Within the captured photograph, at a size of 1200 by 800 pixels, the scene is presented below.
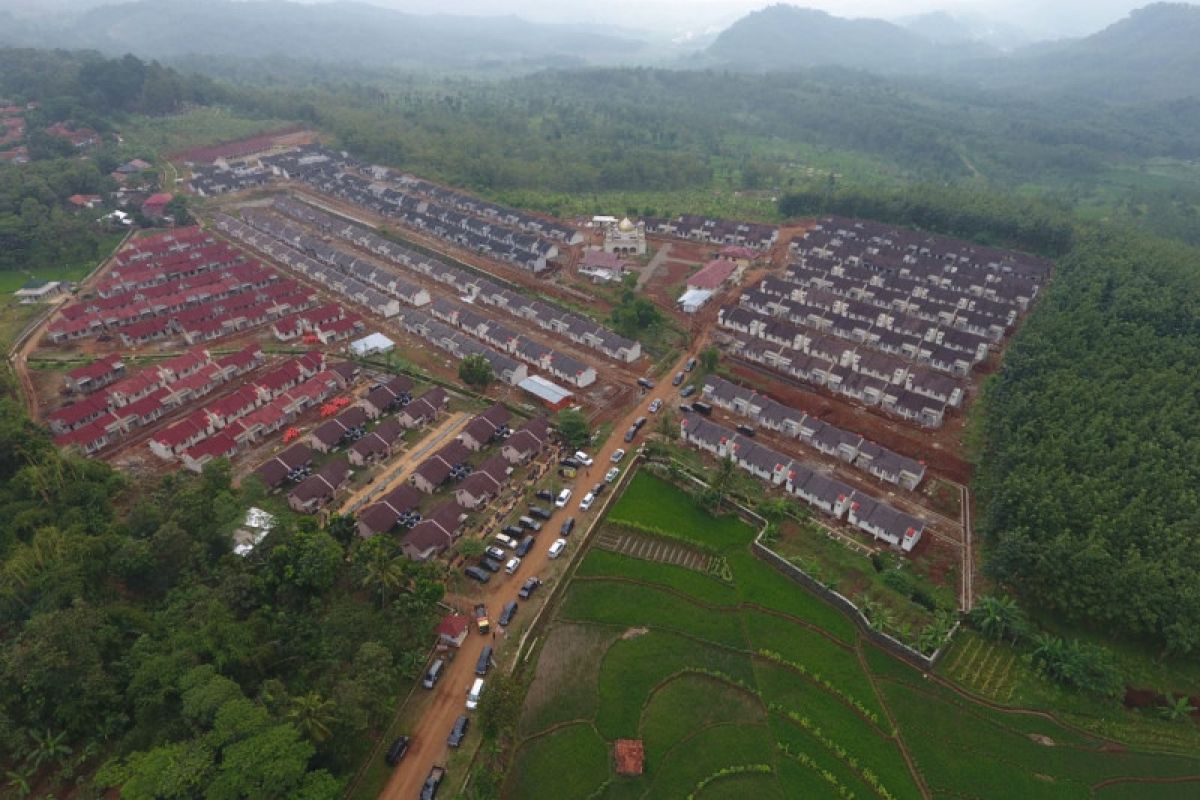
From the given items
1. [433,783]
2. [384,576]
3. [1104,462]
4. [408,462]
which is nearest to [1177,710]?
[1104,462]

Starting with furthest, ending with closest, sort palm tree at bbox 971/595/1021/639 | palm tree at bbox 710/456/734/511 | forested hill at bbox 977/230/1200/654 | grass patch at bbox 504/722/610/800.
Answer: palm tree at bbox 710/456/734/511 < palm tree at bbox 971/595/1021/639 < forested hill at bbox 977/230/1200/654 < grass patch at bbox 504/722/610/800

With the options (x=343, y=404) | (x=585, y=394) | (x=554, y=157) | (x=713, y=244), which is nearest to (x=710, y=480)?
(x=585, y=394)

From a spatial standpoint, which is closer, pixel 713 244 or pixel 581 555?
pixel 581 555

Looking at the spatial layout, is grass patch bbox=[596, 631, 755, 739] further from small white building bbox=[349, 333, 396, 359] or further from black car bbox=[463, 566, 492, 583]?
small white building bbox=[349, 333, 396, 359]

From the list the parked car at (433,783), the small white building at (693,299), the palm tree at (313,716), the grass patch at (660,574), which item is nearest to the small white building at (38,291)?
the palm tree at (313,716)

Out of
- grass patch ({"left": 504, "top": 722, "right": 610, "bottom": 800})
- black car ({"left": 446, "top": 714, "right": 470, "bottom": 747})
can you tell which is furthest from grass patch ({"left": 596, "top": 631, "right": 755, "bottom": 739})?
black car ({"left": 446, "top": 714, "right": 470, "bottom": 747})

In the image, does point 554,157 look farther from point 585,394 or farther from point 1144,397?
point 1144,397
